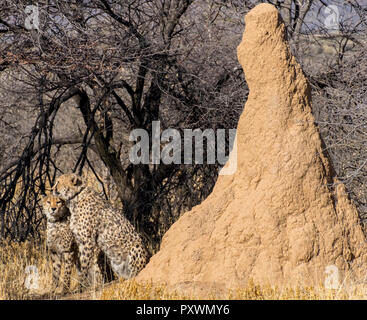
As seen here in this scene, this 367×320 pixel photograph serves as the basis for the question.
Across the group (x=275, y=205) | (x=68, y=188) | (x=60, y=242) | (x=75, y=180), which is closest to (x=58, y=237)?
(x=60, y=242)

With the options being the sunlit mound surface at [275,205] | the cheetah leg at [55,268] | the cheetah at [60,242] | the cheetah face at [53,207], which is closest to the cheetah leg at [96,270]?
the cheetah at [60,242]

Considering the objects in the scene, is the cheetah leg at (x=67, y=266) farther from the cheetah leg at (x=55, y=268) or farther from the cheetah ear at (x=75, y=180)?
the cheetah ear at (x=75, y=180)

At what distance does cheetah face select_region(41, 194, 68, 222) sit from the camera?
23.4 feet

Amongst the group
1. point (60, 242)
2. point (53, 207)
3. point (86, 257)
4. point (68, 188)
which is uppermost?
point (68, 188)

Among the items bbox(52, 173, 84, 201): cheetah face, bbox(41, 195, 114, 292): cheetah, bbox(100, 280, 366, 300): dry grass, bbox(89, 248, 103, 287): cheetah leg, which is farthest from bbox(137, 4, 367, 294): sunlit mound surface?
bbox(52, 173, 84, 201): cheetah face

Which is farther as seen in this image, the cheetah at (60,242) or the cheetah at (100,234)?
the cheetah at (60,242)

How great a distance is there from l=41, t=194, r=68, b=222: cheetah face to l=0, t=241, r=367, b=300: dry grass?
68 centimetres

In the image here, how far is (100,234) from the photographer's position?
7.00 m

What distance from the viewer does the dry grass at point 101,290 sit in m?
5.43

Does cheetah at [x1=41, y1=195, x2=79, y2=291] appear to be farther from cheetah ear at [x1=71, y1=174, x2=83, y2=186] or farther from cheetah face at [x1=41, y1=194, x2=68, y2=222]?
cheetah ear at [x1=71, y1=174, x2=83, y2=186]

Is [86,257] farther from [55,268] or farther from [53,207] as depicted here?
[53,207]

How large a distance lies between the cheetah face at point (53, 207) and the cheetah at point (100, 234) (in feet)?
0.25

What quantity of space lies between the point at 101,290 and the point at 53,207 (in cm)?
128

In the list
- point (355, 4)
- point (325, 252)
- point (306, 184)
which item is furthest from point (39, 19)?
point (355, 4)
